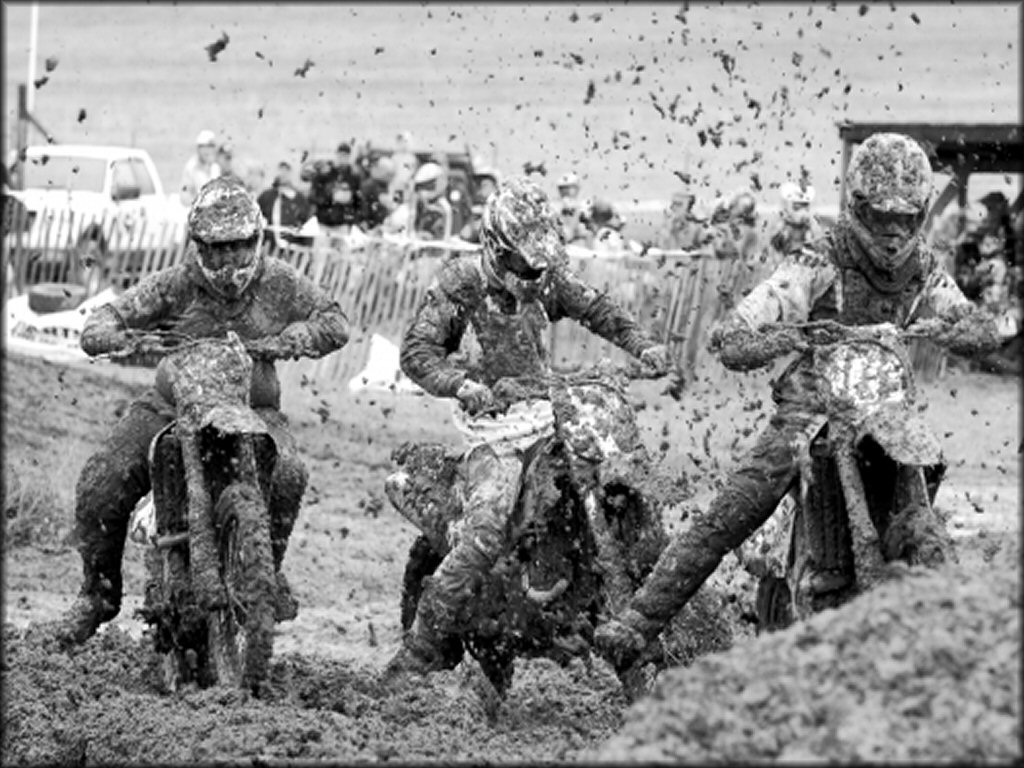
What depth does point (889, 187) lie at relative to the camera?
34.0ft

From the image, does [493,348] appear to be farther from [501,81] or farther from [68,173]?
[501,81]

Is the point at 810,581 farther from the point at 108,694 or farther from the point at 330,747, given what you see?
the point at 108,694

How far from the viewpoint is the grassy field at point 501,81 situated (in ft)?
143

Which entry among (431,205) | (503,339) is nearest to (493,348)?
(503,339)

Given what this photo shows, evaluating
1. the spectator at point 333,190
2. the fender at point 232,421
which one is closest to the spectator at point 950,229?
the spectator at point 333,190

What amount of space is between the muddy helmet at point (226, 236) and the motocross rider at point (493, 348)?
0.81 meters

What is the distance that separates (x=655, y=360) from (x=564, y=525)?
0.80 m

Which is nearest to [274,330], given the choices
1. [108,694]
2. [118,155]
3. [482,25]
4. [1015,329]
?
[108,694]

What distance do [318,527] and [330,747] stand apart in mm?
7760

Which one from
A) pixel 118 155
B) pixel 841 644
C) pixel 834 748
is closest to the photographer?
pixel 834 748

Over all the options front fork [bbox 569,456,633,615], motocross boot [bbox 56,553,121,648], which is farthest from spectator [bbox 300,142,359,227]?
front fork [bbox 569,456,633,615]

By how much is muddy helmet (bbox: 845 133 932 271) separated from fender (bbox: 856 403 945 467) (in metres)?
0.77

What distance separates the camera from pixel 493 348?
11.8m

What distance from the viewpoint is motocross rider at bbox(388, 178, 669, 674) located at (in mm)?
11391
